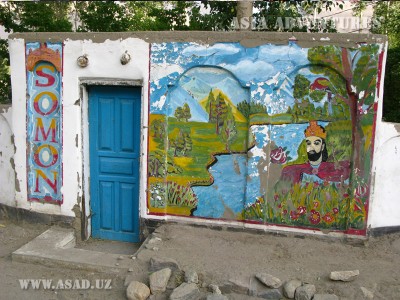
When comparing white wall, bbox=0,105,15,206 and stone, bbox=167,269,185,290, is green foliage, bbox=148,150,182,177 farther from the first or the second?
white wall, bbox=0,105,15,206

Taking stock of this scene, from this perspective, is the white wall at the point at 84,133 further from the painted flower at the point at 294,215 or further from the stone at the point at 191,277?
the stone at the point at 191,277

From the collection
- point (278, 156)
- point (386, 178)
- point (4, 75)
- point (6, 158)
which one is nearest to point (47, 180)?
point (6, 158)

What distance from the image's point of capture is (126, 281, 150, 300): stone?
4422 millimetres

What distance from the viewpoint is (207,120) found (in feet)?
18.2

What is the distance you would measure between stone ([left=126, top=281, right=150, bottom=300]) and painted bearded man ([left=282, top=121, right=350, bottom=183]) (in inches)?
Answer: 95.5

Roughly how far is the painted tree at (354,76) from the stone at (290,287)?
65.5 inches

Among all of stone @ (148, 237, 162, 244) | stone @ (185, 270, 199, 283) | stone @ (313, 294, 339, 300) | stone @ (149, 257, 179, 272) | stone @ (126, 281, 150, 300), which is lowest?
stone @ (126, 281, 150, 300)

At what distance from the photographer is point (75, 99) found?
588 centimetres

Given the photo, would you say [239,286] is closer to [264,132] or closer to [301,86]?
[264,132]

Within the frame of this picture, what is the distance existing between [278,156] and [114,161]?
2395 millimetres

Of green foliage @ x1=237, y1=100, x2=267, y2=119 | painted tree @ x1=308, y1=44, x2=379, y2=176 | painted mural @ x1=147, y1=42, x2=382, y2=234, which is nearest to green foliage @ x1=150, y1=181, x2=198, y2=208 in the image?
painted mural @ x1=147, y1=42, x2=382, y2=234

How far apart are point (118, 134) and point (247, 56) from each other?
85.0 inches

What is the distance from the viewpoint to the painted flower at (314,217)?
5386mm

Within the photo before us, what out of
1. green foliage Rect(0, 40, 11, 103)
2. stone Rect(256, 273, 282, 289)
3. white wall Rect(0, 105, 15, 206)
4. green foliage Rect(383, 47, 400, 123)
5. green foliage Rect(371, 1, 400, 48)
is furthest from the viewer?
green foliage Rect(371, 1, 400, 48)
